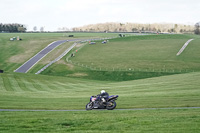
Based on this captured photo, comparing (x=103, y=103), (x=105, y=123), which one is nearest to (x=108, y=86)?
(x=103, y=103)

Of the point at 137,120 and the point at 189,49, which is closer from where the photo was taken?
the point at 137,120

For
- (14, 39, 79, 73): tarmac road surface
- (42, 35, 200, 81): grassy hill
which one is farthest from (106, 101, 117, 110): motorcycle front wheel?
(14, 39, 79, 73): tarmac road surface

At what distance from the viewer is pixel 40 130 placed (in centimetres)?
1944

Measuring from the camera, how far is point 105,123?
822 inches

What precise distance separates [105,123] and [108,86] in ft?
115

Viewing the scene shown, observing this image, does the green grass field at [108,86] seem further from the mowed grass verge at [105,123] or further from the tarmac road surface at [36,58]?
the tarmac road surface at [36,58]

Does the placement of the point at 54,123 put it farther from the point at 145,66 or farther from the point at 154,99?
the point at 145,66

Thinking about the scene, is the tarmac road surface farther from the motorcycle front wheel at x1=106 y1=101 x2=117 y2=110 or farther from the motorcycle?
the motorcycle front wheel at x1=106 y1=101 x2=117 y2=110

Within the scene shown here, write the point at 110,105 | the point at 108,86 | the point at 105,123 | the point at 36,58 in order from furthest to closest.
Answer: the point at 36,58 < the point at 108,86 < the point at 110,105 < the point at 105,123

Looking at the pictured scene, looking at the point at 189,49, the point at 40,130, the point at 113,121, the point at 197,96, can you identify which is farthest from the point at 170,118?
the point at 189,49

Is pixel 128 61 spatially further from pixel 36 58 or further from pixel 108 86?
pixel 108 86

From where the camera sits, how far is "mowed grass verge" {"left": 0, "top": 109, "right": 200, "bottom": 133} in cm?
1923

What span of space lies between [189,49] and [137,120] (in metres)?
101

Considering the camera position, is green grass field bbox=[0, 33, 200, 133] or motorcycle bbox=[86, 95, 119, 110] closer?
green grass field bbox=[0, 33, 200, 133]
